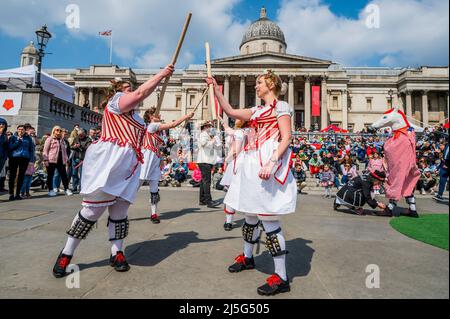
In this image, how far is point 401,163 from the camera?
6336mm

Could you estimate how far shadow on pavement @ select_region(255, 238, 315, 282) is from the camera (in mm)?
2846

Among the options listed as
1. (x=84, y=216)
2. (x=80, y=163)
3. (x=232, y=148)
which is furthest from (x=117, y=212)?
(x=80, y=163)

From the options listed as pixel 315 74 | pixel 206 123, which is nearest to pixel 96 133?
pixel 206 123

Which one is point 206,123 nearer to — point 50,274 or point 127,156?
point 127,156

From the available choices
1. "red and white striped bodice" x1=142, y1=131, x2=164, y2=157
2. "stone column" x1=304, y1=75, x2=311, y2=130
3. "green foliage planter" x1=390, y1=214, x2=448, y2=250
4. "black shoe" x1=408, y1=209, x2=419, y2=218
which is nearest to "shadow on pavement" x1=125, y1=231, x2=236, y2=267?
"red and white striped bodice" x1=142, y1=131, x2=164, y2=157

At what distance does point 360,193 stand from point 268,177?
5.37 m

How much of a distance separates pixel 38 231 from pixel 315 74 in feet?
164

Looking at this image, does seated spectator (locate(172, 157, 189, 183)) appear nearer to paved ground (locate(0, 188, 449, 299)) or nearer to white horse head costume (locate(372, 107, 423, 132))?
paved ground (locate(0, 188, 449, 299))

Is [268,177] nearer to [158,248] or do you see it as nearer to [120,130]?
[120,130]

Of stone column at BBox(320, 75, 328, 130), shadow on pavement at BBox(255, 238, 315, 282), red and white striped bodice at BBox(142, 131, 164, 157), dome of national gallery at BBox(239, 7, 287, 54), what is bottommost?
shadow on pavement at BBox(255, 238, 315, 282)

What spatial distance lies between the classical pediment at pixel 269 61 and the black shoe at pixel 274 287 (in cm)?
4874

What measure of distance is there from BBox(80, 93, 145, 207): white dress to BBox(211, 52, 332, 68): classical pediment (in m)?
48.0

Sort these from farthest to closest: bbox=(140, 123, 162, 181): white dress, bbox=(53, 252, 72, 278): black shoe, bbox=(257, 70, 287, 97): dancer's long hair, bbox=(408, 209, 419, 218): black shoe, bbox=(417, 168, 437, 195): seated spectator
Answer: bbox=(417, 168, 437, 195): seated spectator → bbox=(408, 209, 419, 218): black shoe → bbox=(140, 123, 162, 181): white dress → bbox=(257, 70, 287, 97): dancer's long hair → bbox=(53, 252, 72, 278): black shoe

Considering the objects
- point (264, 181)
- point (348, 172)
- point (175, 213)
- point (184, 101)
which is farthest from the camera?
point (184, 101)
